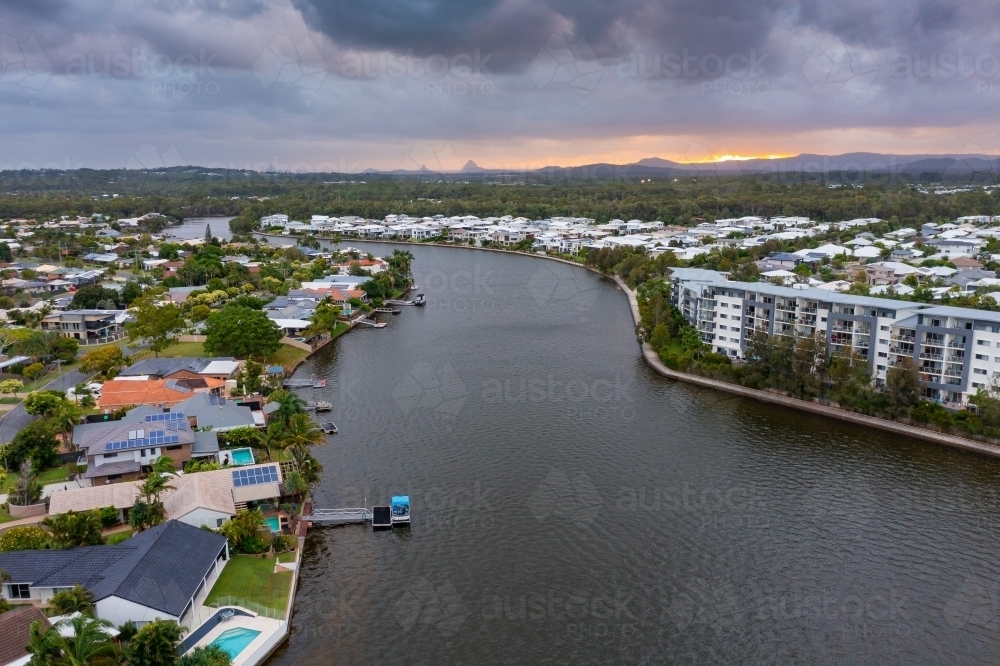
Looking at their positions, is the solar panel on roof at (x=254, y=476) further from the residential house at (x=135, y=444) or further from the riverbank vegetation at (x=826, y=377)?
the riverbank vegetation at (x=826, y=377)

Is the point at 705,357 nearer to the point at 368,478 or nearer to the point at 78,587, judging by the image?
the point at 368,478

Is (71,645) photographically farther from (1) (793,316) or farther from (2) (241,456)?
(1) (793,316)

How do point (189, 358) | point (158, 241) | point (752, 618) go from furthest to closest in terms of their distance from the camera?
1. point (158, 241)
2. point (189, 358)
3. point (752, 618)

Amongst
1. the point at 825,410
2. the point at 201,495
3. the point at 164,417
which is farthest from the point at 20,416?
the point at 825,410

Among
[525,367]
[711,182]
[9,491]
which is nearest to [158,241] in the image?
[525,367]

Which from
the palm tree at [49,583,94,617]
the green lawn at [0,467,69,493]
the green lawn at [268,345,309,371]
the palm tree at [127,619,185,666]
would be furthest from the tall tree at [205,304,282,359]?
the palm tree at [127,619,185,666]

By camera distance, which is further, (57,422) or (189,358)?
(189,358)

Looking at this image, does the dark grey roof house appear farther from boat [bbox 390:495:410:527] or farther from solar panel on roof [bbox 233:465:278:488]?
boat [bbox 390:495:410:527]

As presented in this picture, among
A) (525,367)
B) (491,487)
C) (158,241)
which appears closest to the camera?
(491,487)
